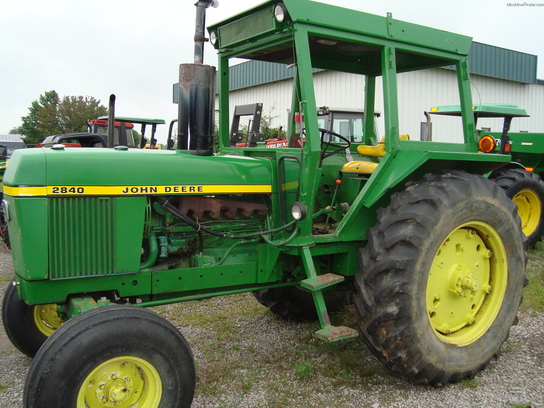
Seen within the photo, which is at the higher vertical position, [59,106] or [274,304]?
[59,106]

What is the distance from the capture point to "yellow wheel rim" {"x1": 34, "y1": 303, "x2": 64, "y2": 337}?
3.72 metres

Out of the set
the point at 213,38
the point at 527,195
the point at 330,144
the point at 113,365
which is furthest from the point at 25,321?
the point at 527,195

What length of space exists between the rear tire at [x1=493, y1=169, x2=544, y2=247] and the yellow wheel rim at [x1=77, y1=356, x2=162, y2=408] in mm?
5681

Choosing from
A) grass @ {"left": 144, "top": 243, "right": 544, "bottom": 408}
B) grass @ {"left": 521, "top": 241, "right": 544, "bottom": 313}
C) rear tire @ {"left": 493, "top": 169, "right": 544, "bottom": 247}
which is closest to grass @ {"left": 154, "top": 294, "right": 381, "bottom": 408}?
grass @ {"left": 144, "top": 243, "right": 544, "bottom": 408}

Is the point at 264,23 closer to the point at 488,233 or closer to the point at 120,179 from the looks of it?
the point at 120,179

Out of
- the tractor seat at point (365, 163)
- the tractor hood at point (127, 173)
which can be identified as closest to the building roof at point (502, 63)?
the tractor seat at point (365, 163)

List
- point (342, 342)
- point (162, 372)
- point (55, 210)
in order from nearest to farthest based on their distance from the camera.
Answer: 1. point (162, 372)
2. point (55, 210)
3. point (342, 342)

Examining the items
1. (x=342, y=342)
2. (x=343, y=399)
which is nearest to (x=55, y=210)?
(x=343, y=399)

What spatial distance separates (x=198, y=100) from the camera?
10.6ft

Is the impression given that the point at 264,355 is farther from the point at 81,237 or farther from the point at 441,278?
the point at 81,237

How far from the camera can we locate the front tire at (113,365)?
7.86ft

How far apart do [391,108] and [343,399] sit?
75.3 inches

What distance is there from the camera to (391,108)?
135 inches

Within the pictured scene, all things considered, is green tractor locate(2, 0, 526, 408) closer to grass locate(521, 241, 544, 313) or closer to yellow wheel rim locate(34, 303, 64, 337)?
yellow wheel rim locate(34, 303, 64, 337)
